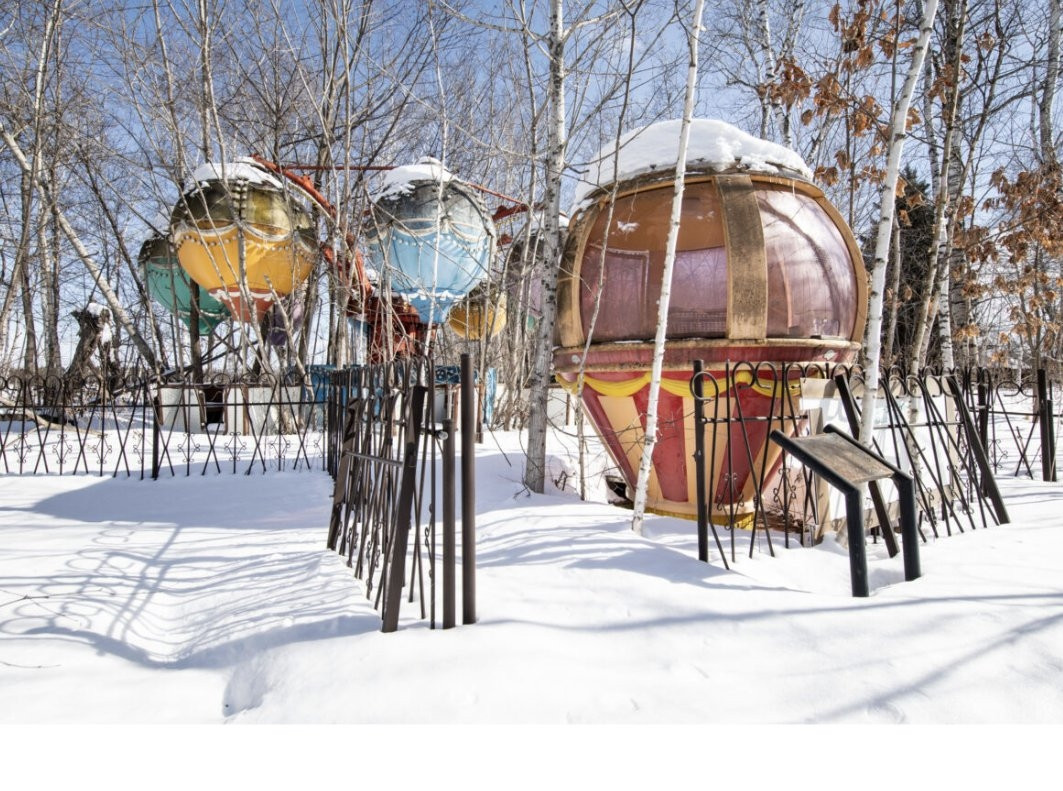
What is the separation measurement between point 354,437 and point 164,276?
37.2ft

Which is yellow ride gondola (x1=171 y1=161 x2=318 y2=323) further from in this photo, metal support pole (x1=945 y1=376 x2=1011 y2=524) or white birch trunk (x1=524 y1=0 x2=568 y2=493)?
metal support pole (x1=945 y1=376 x2=1011 y2=524)

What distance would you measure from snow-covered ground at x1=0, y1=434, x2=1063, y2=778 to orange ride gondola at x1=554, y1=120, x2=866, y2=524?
1179mm

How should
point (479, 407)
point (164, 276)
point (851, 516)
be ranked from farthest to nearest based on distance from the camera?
point (164, 276) → point (479, 407) → point (851, 516)

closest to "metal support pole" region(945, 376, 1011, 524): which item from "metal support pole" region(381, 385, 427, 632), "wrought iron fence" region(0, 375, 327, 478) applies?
"metal support pole" region(381, 385, 427, 632)

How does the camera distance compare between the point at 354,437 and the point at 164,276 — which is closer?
the point at 354,437

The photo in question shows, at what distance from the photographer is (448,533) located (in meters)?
2.81

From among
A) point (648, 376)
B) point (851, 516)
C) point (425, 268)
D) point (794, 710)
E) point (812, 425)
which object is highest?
point (425, 268)

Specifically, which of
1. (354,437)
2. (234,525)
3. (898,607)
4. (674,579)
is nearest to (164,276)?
(234,525)

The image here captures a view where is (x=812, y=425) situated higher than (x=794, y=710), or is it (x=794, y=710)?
(x=812, y=425)

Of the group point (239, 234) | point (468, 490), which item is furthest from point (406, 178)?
point (468, 490)

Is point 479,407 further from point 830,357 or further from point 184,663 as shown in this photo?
point 184,663

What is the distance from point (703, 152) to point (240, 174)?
25.2 ft

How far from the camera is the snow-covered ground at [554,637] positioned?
2068mm

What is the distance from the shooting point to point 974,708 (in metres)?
1.92
